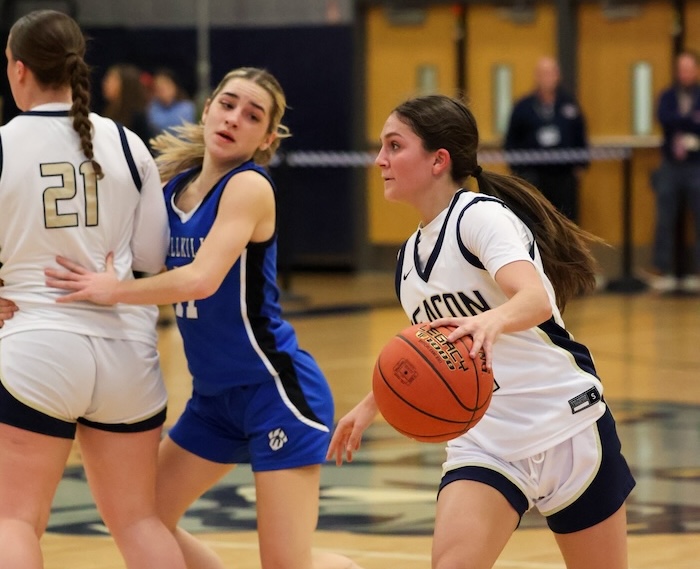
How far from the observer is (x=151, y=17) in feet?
54.6

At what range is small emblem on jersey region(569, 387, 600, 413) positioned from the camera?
3602 mm

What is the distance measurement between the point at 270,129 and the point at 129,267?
0.67 m

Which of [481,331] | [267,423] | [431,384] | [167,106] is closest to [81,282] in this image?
[267,423]

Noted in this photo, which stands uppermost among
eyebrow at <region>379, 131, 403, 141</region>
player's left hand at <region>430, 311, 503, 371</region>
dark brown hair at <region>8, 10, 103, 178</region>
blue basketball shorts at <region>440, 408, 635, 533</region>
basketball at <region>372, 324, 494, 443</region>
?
dark brown hair at <region>8, 10, 103, 178</region>

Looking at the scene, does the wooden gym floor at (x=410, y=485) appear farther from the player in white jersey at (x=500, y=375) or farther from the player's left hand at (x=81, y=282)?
the player's left hand at (x=81, y=282)

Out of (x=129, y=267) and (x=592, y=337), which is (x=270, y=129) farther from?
(x=592, y=337)

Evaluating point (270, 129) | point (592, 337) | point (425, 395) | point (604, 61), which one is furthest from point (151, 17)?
point (425, 395)

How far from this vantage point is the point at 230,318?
159 inches

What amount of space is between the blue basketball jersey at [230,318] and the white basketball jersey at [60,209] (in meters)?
0.23

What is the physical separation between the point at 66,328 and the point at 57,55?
0.72m

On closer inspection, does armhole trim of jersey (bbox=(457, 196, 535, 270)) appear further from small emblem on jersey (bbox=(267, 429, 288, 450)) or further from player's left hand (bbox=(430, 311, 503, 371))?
small emblem on jersey (bbox=(267, 429, 288, 450))

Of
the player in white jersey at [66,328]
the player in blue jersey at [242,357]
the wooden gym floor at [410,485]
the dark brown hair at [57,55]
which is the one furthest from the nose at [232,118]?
the wooden gym floor at [410,485]

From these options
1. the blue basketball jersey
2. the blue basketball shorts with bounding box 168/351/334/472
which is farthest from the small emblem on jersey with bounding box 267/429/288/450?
the blue basketball jersey

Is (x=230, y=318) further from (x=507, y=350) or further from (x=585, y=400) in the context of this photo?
(x=585, y=400)
